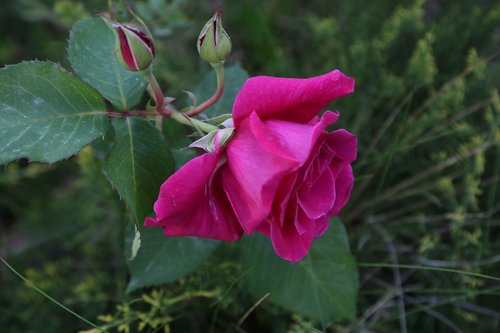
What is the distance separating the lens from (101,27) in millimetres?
979

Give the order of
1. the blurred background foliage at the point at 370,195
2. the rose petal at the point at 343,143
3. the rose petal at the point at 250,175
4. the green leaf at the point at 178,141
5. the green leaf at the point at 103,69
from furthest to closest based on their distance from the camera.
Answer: the blurred background foliage at the point at 370,195 → the green leaf at the point at 178,141 → the green leaf at the point at 103,69 → the rose petal at the point at 343,143 → the rose petal at the point at 250,175

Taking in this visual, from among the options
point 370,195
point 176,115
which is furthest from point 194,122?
point 370,195

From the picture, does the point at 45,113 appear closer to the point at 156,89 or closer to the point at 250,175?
the point at 156,89

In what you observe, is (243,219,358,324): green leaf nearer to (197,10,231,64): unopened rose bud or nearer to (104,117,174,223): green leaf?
(104,117,174,223): green leaf

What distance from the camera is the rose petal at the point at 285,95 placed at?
70cm

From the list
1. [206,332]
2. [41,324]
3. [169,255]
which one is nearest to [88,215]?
[41,324]

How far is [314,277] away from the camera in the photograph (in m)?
1.03

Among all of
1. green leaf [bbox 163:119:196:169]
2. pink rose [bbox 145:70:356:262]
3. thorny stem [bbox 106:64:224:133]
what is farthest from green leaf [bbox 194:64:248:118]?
pink rose [bbox 145:70:356:262]

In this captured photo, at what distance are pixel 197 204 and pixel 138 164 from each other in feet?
0.39

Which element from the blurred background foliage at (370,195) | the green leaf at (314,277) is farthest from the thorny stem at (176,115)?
the blurred background foliage at (370,195)

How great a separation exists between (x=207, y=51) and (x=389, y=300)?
0.91m

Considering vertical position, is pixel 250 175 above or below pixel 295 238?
above

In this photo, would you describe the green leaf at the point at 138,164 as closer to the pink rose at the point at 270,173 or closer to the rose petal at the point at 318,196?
the pink rose at the point at 270,173

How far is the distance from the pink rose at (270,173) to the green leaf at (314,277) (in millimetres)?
247
